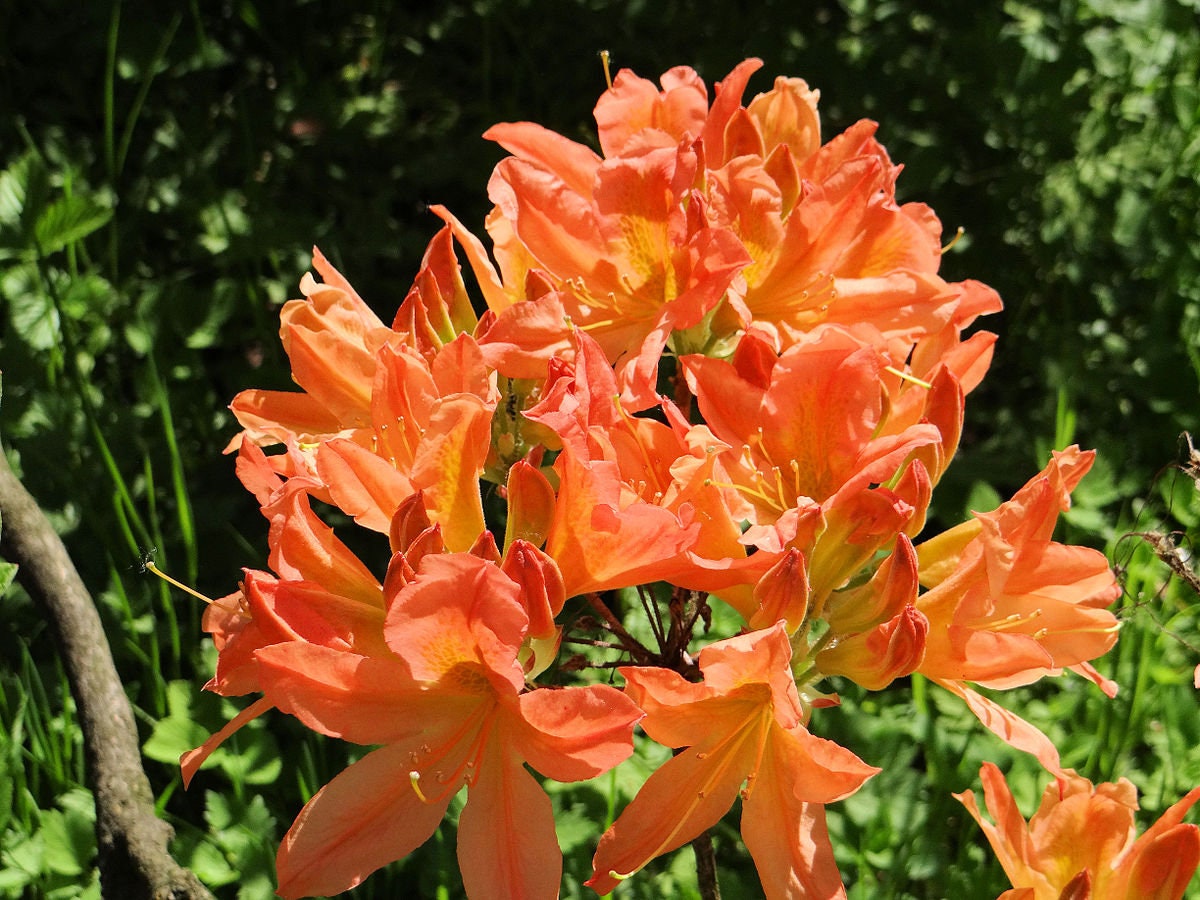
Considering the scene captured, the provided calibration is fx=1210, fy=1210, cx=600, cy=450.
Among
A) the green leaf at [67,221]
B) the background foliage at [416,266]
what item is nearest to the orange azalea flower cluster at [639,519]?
the background foliage at [416,266]

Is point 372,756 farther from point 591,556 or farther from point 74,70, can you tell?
point 74,70

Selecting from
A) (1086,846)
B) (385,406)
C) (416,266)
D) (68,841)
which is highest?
(385,406)

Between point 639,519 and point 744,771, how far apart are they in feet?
0.91

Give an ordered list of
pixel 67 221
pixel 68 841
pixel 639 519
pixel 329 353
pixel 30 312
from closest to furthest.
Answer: pixel 639 519 → pixel 329 353 → pixel 68 841 → pixel 67 221 → pixel 30 312

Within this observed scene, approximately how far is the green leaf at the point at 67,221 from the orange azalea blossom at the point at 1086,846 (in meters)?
1.68

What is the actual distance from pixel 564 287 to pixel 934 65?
71.5 inches

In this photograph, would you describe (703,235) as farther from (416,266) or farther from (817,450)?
(416,266)

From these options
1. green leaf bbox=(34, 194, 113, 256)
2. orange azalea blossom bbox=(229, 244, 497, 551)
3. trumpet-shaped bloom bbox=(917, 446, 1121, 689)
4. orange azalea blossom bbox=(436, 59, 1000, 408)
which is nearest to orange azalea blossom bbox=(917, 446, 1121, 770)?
trumpet-shaped bloom bbox=(917, 446, 1121, 689)

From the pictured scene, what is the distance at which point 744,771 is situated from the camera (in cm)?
112

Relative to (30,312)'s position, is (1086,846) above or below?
below

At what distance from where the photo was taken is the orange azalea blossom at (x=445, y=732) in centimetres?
96

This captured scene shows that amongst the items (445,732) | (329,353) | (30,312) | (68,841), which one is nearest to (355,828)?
(445,732)

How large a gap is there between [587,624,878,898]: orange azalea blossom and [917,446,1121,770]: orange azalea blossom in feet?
0.54

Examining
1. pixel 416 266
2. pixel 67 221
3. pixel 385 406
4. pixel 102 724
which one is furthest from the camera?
pixel 416 266
